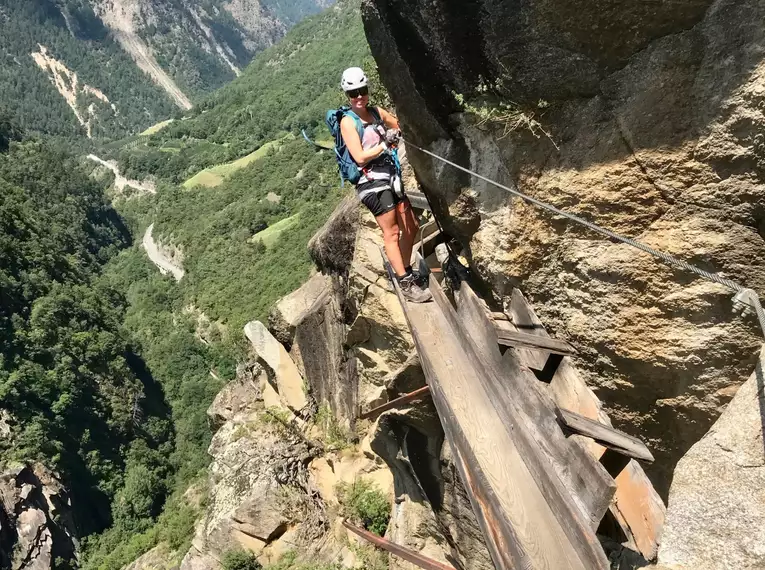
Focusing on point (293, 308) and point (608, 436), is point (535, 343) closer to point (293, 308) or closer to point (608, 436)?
point (608, 436)

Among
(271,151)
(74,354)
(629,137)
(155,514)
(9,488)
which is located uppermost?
(271,151)

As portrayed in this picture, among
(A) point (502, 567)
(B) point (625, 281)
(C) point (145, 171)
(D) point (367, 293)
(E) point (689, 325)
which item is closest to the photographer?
(A) point (502, 567)

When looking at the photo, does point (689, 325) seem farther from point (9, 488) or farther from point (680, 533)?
point (9, 488)

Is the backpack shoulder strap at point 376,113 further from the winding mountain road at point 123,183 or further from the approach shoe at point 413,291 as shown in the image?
the winding mountain road at point 123,183

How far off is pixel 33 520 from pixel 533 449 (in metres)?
42.9

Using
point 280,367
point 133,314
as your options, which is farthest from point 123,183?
point 280,367

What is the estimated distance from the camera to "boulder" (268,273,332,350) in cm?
1548

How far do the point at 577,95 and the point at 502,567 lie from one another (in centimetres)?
350

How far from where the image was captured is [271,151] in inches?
3652

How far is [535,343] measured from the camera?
168 inches

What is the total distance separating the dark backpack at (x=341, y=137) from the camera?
5613 mm

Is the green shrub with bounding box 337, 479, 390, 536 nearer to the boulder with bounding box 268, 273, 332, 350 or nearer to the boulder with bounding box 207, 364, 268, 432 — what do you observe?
the boulder with bounding box 268, 273, 332, 350

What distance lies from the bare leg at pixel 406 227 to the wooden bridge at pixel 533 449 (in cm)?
108

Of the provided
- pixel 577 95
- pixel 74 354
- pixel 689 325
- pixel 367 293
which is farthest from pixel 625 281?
pixel 74 354
